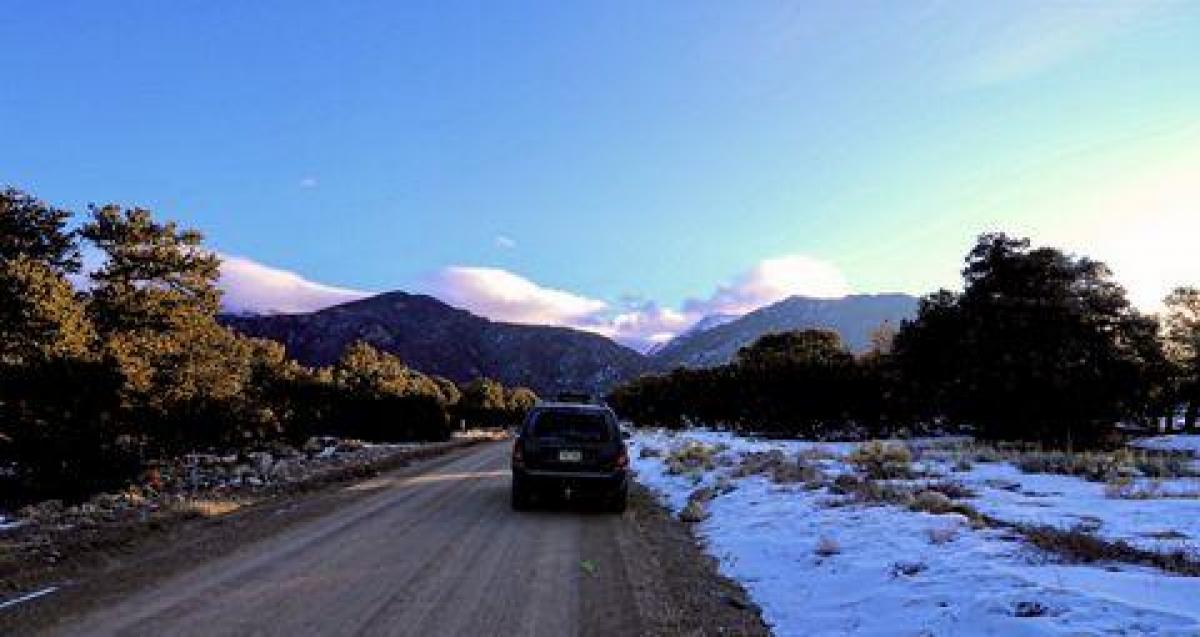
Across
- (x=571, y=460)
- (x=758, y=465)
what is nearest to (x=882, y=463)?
(x=758, y=465)

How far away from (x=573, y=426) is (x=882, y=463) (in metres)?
9.32

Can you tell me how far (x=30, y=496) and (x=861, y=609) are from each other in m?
26.7

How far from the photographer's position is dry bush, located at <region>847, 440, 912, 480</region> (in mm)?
19219

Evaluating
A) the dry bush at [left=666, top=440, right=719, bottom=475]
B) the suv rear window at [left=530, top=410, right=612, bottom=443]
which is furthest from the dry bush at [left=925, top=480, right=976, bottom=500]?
the dry bush at [left=666, top=440, right=719, bottom=475]

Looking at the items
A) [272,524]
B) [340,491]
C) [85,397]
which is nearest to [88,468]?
[85,397]

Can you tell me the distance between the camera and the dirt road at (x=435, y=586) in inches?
303

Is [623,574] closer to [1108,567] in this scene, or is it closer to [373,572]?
[373,572]

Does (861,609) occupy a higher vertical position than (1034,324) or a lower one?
lower

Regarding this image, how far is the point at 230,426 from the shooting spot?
4328 cm

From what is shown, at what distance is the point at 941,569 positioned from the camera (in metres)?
8.77

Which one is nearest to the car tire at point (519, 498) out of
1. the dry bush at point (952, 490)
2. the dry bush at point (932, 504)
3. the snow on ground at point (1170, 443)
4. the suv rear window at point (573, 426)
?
the suv rear window at point (573, 426)

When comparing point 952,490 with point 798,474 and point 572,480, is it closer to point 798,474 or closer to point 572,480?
point 798,474

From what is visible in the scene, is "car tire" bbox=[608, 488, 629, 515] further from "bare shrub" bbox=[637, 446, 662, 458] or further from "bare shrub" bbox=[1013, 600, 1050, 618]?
"bare shrub" bbox=[637, 446, 662, 458]

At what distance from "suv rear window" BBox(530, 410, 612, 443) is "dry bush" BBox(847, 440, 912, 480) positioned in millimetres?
5876
